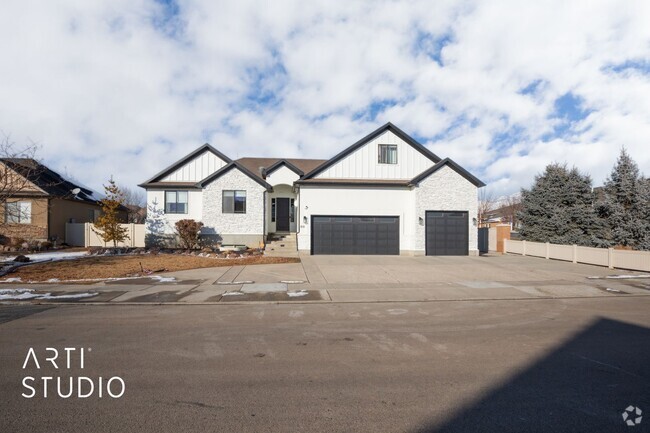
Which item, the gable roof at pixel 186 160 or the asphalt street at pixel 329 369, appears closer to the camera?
the asphalt street at pixel 329 369

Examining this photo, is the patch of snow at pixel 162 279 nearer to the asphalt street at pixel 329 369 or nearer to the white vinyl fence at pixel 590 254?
the asphalt street at pixel 329 369

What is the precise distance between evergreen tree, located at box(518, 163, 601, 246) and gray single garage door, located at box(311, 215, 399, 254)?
42.6ft

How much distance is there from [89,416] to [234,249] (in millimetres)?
18013

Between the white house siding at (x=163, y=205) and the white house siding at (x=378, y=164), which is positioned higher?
the white house siding at (x=378, y=164)

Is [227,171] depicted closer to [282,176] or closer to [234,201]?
[234,201]

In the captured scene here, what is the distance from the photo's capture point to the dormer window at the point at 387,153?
71.8ft

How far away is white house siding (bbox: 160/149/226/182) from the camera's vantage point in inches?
917

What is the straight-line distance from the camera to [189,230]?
20359 millimetres

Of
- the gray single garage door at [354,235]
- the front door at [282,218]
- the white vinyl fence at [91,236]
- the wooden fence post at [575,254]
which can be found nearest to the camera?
the wooden fence post at [575,254]

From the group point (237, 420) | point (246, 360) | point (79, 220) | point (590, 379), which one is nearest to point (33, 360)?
point (246, 360)

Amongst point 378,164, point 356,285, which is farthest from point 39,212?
point 356,285

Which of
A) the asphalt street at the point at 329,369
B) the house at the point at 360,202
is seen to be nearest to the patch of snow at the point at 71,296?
the asphalt street at the point at 329,369

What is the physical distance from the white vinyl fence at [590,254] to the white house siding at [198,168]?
22.3m

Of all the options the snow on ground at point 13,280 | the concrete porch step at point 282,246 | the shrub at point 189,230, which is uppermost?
the shrub at point 189,230
